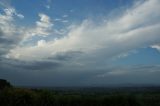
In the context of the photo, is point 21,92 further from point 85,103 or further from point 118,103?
point 118,103

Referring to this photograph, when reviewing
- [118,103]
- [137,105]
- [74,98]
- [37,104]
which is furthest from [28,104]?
[137,105]

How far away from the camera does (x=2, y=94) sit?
81.1 feet

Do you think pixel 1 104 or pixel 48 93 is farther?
pixel 48 93

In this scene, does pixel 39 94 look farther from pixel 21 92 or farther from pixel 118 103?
pixel 118 103

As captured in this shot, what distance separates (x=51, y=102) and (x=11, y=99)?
10.4 ft

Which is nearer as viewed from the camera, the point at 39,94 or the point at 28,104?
the point at 28,104

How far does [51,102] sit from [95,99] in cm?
357

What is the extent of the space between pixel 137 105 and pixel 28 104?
865 cm

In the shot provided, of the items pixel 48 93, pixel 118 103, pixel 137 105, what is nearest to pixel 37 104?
pixel 48 93

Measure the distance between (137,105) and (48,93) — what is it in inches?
292

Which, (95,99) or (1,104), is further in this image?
(95,99)

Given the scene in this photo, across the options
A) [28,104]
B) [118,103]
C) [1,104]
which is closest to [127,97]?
[118,103]

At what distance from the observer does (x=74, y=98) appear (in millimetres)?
25438

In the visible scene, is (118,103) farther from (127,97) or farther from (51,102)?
(51,102)
